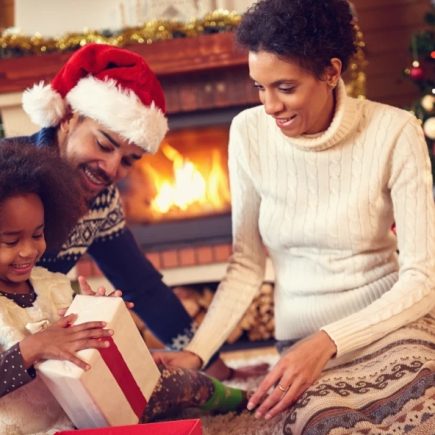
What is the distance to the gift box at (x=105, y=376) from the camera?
1.40 m

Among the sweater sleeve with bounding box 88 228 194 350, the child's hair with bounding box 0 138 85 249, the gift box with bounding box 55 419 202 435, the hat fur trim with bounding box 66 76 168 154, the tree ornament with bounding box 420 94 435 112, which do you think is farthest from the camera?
the tree ornament with bounding box 420 94 435 112

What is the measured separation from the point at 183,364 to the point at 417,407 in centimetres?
57

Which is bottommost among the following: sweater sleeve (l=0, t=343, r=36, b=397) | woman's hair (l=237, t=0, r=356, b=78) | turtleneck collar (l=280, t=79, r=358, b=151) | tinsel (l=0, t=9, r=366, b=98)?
sweater sleeve (l=0, t=343, r=36, b=397)

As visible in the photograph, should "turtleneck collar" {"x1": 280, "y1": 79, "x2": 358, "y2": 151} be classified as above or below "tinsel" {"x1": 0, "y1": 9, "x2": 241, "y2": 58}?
below

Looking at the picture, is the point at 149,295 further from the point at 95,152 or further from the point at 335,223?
the point at 335,223

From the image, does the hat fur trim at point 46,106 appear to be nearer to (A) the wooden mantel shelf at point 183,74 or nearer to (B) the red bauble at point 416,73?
(A) the wooden mantel shelf at point 183,74

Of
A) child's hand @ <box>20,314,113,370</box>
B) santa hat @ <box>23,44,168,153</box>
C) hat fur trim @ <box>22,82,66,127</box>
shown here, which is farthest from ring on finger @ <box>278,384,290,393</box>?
hat fur trim @ <box>22,82,66,127</box>

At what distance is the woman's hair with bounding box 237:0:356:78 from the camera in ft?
5.33

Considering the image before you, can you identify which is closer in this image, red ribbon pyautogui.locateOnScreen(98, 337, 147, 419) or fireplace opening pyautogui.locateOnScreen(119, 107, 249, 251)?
red ribbon pyautogui.locateOnScreen(98, 337, 147, 419)

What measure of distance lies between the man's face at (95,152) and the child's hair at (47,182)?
6 centimetres

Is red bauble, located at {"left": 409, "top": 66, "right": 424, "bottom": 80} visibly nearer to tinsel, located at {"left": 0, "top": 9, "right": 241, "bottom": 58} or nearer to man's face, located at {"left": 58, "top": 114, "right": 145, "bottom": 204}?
tinsel, located at {"left": 0, "top": 9, "right": 241, "bottom": 58}

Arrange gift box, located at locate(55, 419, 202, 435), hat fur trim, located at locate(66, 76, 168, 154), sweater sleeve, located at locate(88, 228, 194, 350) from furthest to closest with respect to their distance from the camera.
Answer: sweater sleeve, located at locate(88, 228, 194, 350) → hat fur trim, located at locate(66, 76, 168, 154) → gift box, located at locate(55, 419, 202, 435)

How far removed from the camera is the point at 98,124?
6.08 ft

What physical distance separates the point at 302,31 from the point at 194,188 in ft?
4.83
